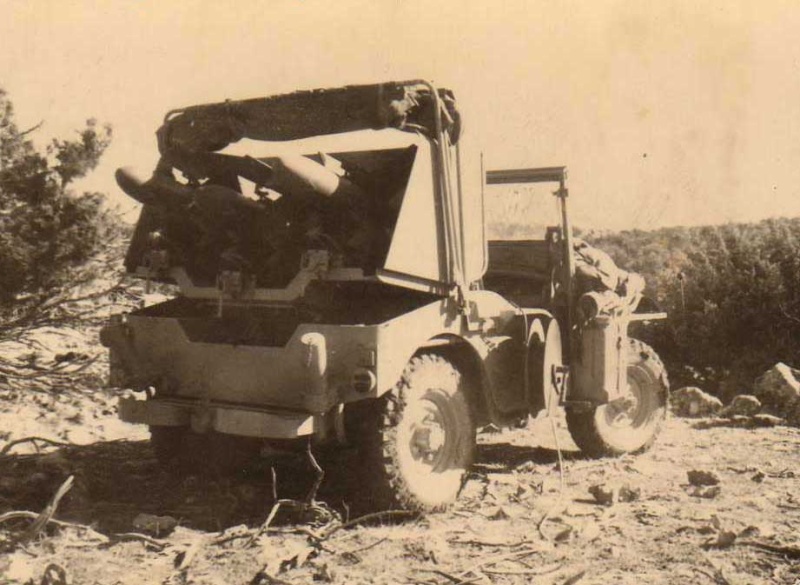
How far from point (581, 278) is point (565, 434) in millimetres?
1940

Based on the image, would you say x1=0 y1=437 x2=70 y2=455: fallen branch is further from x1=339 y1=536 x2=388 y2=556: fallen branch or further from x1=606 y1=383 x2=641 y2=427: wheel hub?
x1=606 y1=383 x2=641 y2=427: wheel hub

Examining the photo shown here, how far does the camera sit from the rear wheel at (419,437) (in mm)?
5242

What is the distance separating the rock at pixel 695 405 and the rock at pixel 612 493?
4.18 metres

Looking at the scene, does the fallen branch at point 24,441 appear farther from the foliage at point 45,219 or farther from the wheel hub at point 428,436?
the wheel hub at point 428,436

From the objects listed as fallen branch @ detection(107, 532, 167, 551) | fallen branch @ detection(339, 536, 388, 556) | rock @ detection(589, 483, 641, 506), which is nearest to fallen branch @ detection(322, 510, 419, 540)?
fallen branch @ detection(339, 536, 388, 556)

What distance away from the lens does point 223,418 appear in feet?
17.4

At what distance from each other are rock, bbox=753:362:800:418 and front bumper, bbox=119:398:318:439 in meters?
5.85

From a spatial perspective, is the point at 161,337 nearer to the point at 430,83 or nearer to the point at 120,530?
the point at 120,530

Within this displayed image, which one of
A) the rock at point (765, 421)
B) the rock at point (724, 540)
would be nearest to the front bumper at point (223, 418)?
the rock at point (724, 540)

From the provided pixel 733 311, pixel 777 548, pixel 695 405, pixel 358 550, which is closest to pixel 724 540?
pixel 777 548

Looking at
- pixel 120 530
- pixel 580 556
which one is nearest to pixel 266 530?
pixel 120 530

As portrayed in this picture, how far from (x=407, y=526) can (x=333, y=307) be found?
140 cm

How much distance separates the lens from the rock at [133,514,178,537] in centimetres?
505

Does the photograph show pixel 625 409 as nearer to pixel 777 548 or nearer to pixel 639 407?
pixel 639 407
